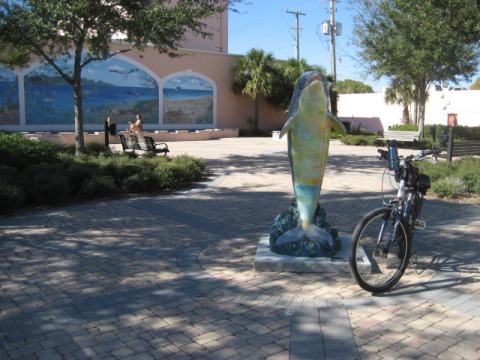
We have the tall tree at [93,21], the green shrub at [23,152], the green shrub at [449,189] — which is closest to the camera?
the green shrub at [449,189]

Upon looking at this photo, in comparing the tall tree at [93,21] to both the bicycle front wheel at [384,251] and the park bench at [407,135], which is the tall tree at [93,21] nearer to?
the bicycle front wheel at [384,251]

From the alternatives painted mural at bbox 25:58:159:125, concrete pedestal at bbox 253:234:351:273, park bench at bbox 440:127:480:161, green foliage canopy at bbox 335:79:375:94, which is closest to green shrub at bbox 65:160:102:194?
concrete pedestal at bbox 253:234:351:273

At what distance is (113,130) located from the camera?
1781 cm

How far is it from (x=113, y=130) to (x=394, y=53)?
38.5ft

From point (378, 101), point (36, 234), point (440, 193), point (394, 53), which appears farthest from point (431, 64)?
point (378, 101)

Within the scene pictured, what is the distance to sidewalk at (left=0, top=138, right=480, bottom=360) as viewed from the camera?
338cm

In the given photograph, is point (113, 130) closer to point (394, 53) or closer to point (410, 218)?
point (394, 53)

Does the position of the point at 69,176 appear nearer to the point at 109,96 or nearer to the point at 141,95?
the point at 109,96

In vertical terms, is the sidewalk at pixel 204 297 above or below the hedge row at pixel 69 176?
below

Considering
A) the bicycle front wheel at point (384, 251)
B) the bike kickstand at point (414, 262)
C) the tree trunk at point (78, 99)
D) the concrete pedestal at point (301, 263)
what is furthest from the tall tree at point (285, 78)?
the bicycle front wheel at point (384, 251)

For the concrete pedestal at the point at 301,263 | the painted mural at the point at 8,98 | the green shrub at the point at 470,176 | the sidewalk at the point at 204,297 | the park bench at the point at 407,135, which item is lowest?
the sidewalk at the point at 204,297

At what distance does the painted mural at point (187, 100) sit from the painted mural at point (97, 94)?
3.05 ft

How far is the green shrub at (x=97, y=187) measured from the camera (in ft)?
29.0

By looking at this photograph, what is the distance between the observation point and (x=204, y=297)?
168 inches
